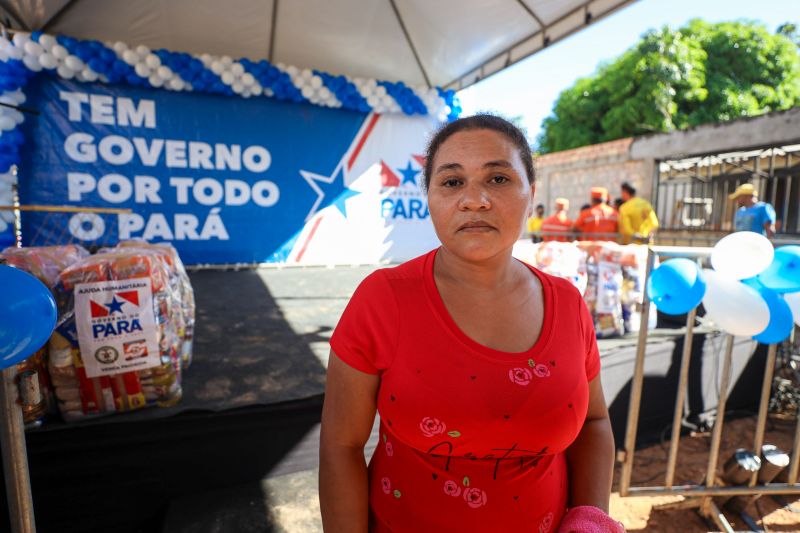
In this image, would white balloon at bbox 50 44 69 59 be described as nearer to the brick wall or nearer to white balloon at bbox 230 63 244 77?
white balloon at bbox 230 63 244 77

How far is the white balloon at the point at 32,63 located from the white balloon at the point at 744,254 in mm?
7098

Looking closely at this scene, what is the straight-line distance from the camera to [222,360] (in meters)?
2.51

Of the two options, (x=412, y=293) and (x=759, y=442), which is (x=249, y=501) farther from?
(x=759, y=442)

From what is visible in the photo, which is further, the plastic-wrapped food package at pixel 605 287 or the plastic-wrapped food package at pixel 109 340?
the plastic-wrapped food package at pixel 605 287

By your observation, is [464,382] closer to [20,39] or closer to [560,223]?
[560,223]

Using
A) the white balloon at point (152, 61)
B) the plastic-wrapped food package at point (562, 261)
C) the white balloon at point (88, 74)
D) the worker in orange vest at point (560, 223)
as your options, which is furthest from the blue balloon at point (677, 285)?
the white balloon at point (88, 74)

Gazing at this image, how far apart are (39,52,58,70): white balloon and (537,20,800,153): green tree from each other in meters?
17.9

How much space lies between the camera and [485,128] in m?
1.07

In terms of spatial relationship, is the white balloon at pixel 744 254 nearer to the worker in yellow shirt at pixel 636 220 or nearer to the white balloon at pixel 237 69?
the worker in yellow shirt at pixel 636 220

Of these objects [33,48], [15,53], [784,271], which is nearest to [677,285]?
[784,271]

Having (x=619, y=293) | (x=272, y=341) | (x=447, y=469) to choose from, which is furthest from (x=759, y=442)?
(x=272, y=341)

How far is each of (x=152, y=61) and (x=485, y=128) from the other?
6157 mm

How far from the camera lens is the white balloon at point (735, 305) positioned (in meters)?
1.94

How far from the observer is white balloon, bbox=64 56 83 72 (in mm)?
5297
